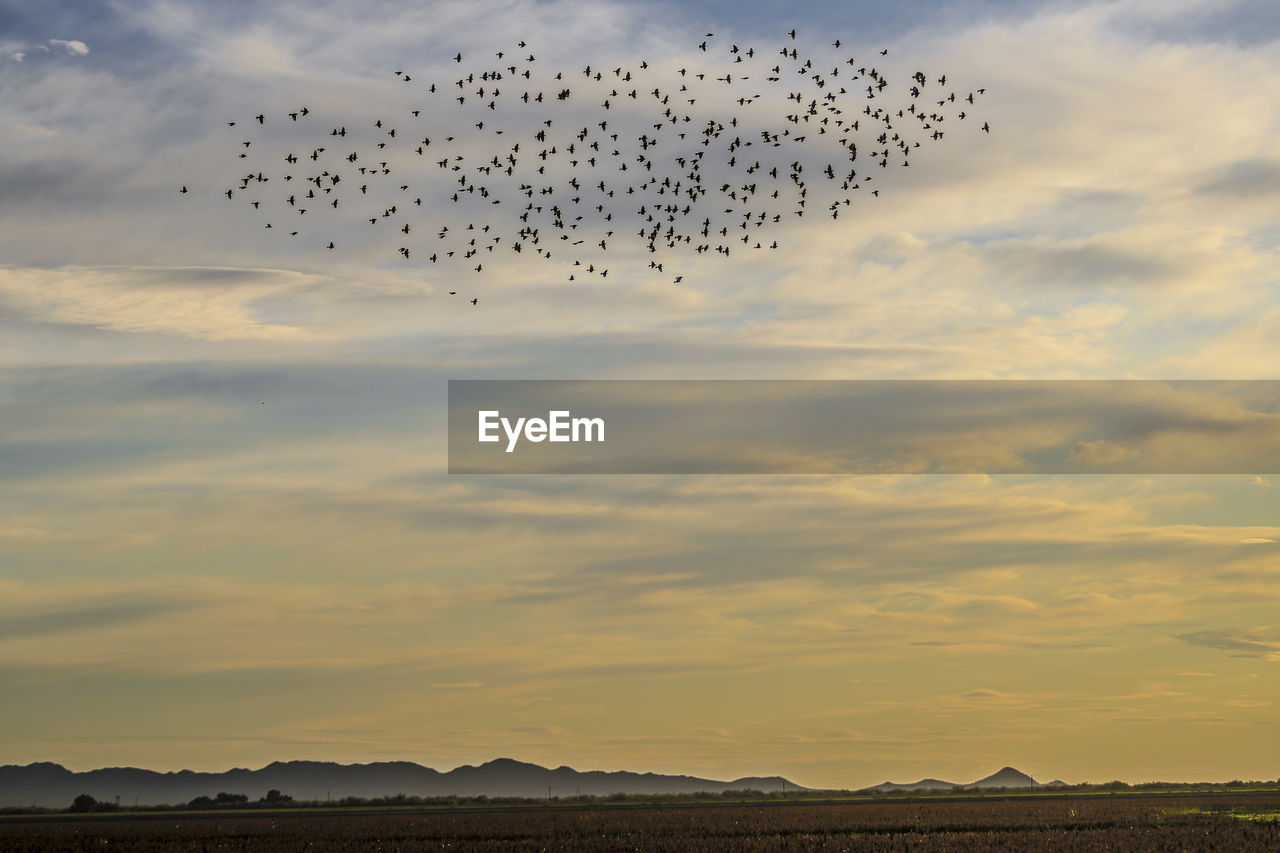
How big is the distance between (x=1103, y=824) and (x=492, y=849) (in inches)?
1455

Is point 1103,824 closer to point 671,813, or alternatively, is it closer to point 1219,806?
point 1219,806

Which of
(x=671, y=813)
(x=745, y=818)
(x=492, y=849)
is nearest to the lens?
(x=492, y=849)

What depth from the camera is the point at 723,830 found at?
70.4 m

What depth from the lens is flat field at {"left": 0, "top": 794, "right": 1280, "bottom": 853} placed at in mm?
61656

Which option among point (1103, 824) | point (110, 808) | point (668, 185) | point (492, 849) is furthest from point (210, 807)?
point (668, 185)

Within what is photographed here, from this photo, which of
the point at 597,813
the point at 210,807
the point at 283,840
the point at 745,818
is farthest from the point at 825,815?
the point at 210,807

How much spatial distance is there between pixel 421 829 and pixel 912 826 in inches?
1146

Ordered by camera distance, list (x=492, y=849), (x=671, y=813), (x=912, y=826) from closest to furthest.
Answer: (x=492, y=849), (x=912, y=826), (x=671, y=813)

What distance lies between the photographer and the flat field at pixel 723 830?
61.7 meters

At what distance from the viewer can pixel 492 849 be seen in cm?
6144

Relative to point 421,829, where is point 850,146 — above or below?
above

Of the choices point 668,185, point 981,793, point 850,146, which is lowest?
point 981,793

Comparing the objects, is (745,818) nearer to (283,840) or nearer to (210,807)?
(283,840)

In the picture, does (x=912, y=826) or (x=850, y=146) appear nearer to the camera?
(x=850, y=146)
